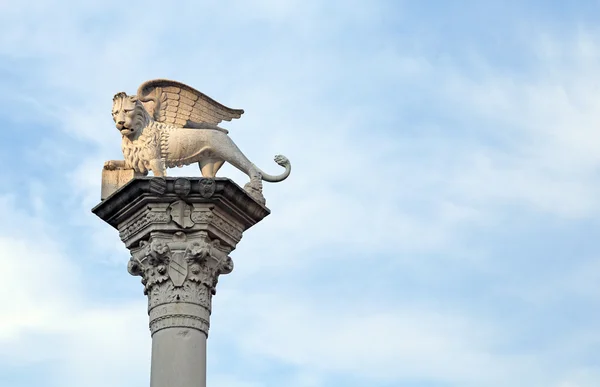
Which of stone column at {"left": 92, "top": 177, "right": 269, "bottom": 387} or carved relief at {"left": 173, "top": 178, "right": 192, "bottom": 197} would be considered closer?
stone column at {"left": 92, "top": 177, "right": 269, "bottom": 387}

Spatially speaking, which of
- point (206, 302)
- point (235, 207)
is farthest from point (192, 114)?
point (206, 302)

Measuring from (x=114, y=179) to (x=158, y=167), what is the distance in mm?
921

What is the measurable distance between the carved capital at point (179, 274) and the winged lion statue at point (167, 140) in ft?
4.93

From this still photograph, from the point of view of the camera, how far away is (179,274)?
2102 centimetres

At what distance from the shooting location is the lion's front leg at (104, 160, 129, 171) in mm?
22562

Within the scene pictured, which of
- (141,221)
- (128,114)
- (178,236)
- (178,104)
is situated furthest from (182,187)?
(178,104)

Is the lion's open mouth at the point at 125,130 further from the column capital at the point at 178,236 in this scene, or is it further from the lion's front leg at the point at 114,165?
the column capital at the point at 178,236

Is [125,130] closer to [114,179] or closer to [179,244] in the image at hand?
[114,179]

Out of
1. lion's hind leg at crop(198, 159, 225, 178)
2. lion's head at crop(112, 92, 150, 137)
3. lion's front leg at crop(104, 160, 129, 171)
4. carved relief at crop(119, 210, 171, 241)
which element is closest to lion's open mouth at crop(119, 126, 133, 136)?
lion's head at crop(112, 92, 150, 137)

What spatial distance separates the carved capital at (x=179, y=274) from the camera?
68.1 ft

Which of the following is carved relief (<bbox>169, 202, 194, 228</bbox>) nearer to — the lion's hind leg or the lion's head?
the lion's hind leg

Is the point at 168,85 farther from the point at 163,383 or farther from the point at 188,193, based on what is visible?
the point at 163,383

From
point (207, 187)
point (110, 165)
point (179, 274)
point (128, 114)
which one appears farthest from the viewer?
point (110, 165)

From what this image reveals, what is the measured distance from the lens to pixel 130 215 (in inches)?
856
